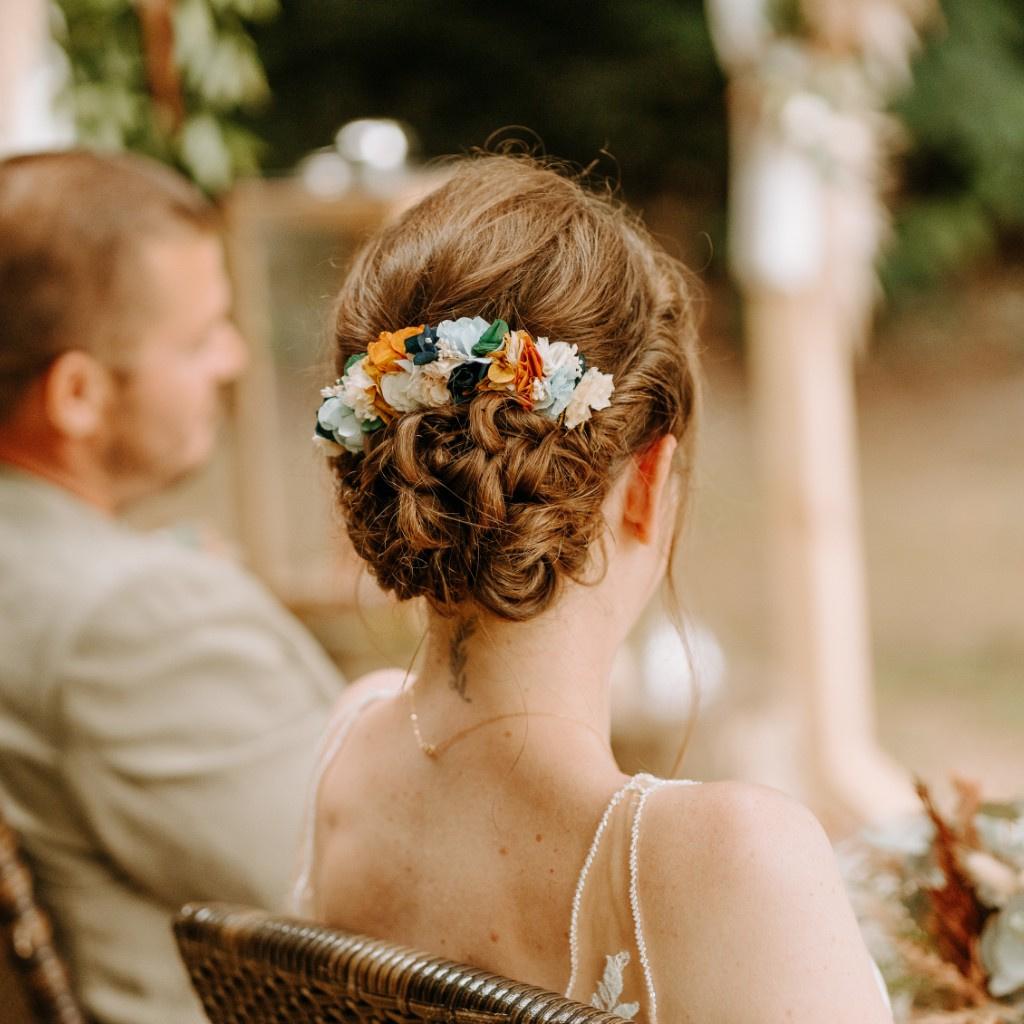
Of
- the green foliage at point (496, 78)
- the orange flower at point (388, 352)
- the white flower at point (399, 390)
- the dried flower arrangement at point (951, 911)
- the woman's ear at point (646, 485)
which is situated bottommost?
the dried flower arrangement at point (951, 911)

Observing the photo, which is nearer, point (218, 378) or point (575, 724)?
point (575, 724)

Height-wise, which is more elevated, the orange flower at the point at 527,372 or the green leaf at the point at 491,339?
the green leaf at the point at 491,339

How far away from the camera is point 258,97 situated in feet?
10.4

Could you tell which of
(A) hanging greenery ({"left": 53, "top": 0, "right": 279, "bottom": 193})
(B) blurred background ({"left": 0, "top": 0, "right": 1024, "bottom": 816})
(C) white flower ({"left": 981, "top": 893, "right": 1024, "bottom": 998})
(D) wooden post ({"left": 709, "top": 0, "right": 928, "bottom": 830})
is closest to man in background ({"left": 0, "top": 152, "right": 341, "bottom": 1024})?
(B) blurred background ({"left": 0, "top": 0, "right": 1024, "bottom": 816})

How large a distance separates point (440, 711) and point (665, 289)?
0.38m

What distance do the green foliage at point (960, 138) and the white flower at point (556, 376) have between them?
274 inches

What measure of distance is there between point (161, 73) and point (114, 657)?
197 centimetres

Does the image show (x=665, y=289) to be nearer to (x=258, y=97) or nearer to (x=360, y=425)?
(x=360, y=425)

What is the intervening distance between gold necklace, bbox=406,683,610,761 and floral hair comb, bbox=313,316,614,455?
0.71 feet

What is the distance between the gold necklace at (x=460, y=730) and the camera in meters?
0.96

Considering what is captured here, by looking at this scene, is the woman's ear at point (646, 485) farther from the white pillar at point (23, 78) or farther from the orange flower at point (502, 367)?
the white pillar at point (23, 78)

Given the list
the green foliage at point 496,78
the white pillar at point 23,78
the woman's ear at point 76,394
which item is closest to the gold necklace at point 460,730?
the woman's ear at point 76,394

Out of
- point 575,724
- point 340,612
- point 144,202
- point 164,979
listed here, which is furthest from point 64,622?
point 340,612

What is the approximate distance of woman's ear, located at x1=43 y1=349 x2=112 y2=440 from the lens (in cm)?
163
